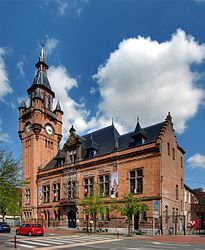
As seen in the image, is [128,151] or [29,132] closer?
[128,151]

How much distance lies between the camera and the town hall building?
36475 millimetres

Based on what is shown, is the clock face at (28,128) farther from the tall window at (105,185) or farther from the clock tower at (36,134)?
the tall window at (105,185)

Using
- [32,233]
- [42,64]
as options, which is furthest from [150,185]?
[42,64]

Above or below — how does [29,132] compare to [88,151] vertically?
above

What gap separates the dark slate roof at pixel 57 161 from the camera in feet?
170

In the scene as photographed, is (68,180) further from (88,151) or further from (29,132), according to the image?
(29,132)

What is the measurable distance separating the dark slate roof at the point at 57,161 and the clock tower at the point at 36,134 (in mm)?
1296

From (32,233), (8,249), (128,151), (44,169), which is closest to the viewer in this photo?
(8,249)

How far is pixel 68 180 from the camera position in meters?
48.1

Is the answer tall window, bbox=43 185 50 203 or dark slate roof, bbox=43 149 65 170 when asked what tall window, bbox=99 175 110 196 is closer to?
dark slate roof, bbox=43 149 65 170

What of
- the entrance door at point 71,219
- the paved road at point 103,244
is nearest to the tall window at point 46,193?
the entrance door at point 71,219

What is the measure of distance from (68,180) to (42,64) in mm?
29683

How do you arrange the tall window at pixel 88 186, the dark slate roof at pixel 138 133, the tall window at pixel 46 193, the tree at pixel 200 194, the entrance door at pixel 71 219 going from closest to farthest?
the dark slate roof at pixel 138 133 < the tall window at pixel 88 186 < the entrance door at pixel 71 219 < the tall window at pixel 46 193 < the tree at pixel 200 194

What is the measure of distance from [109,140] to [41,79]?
81.8ft
